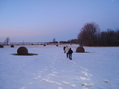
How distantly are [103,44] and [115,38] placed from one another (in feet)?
26.1

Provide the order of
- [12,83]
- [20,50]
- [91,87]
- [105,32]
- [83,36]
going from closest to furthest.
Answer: [91,87] < [12,83] < [20,50] < [83,36] < [105,32]

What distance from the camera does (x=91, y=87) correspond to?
582cm

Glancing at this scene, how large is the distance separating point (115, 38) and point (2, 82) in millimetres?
74392

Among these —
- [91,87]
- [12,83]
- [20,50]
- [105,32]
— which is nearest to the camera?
[91,87]

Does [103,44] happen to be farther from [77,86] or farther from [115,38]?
[77,86]

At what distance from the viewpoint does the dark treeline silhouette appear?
6838 cm

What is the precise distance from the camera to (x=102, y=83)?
6398mm

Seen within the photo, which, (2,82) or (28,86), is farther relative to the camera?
(2,82)

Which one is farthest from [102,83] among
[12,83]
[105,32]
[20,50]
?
[105,32]

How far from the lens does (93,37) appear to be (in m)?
69.5

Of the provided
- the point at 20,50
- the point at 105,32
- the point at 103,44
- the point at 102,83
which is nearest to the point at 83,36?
the point at 103,44

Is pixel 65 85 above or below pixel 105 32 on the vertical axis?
below

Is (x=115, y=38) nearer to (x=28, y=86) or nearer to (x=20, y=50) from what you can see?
(x=20, y=50)

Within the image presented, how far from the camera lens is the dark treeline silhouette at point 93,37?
68375 millimetres
